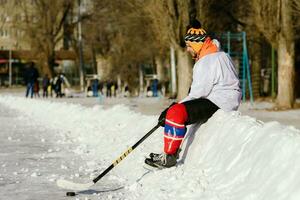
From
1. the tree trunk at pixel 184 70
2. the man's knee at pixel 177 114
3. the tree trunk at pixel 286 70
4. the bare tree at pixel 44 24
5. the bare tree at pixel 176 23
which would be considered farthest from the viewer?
the bare tree at pixel 44 24

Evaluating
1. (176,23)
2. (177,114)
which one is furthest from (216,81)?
(176,23)

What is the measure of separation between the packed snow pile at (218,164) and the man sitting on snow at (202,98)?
0.55 ft

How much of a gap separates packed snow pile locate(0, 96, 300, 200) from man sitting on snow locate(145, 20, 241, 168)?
0.17 meters

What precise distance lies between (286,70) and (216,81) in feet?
42.6

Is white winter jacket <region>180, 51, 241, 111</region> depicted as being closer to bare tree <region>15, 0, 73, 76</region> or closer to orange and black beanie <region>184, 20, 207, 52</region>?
orange and black beanie <region>184, 20, 207, 52</region>

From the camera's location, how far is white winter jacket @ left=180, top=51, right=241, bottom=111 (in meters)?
7.12

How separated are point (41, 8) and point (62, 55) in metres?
35.5

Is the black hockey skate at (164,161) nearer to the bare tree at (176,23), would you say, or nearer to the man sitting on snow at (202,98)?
the man sitting on snow at (202,98)

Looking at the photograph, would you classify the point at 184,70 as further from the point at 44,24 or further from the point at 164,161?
the point at 44,24

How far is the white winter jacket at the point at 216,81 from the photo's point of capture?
7.12m

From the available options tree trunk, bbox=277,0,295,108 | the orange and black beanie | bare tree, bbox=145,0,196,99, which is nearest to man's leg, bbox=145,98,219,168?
the orange and black beanie

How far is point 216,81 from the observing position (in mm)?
7160

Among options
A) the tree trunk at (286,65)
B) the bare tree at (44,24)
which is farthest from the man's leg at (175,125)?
the bare tree at (44,24)

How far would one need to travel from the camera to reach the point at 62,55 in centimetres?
8212
